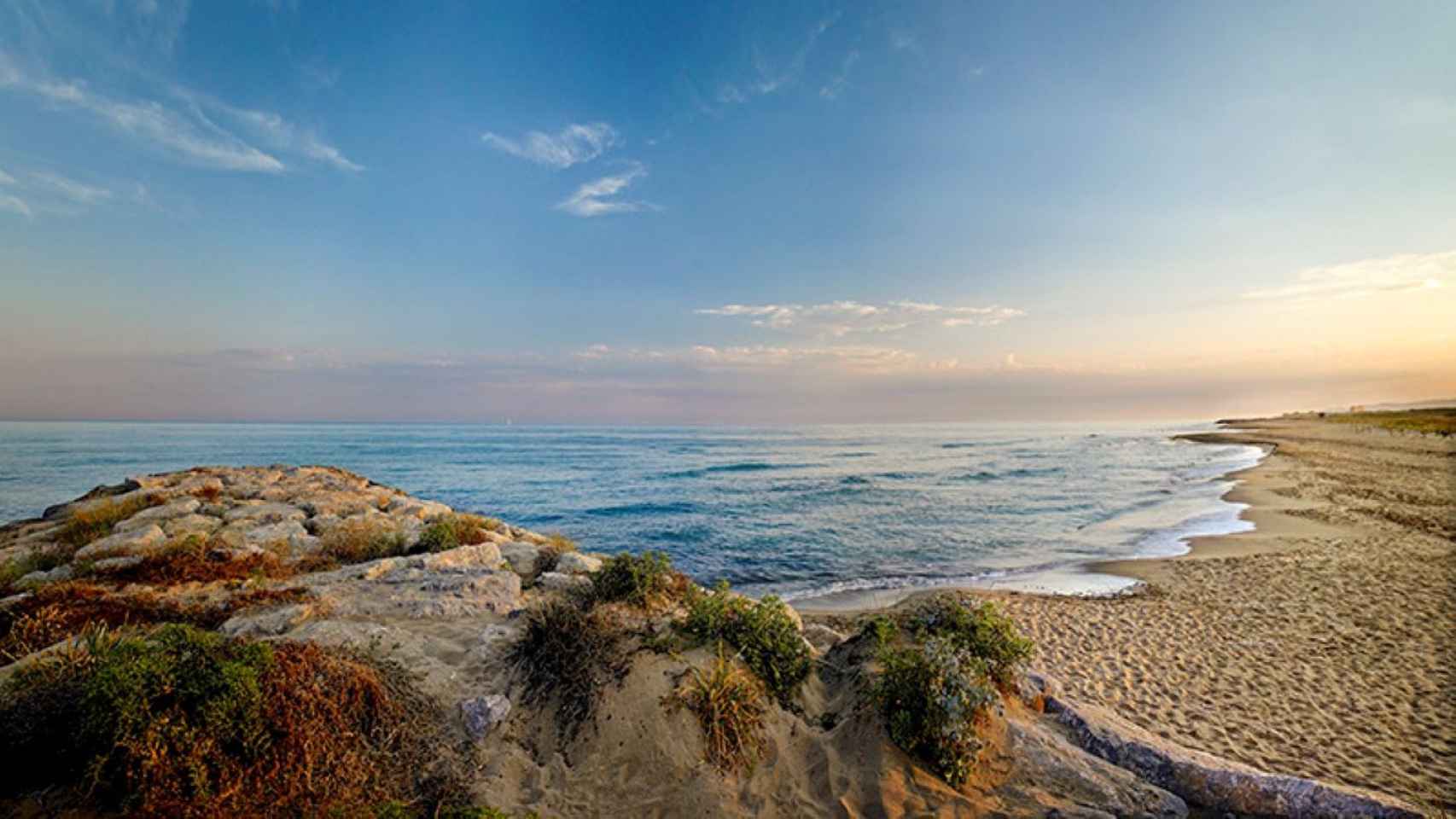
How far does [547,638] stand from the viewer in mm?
6812

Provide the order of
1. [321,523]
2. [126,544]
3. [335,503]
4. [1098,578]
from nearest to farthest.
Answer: [126,544] → [321,523] → [335,503] → [1098,578]

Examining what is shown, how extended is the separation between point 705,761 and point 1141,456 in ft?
228

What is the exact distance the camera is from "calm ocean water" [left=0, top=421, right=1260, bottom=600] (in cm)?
2064

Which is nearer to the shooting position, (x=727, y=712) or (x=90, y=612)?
(x=727, y=712)

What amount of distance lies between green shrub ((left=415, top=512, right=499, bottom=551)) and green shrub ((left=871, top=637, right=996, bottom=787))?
31.2ft

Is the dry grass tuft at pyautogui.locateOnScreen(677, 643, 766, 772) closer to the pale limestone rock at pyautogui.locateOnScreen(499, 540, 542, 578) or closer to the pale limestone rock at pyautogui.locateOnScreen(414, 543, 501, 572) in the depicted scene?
the pale limestone rock at pyautogui.locateOnScreen(414, 543, 501, 572)

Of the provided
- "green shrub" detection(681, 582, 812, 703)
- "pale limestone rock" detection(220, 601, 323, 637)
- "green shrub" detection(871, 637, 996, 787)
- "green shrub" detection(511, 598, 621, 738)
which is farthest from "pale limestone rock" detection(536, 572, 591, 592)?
"green shrub" detection(871, 637, 996, 787)

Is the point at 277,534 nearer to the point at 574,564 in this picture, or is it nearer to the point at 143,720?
the point at 574,564

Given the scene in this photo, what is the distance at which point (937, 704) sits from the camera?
5.84 m

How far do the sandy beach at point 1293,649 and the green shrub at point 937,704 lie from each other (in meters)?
4.10

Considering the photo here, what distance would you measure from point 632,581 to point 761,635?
2226 mm

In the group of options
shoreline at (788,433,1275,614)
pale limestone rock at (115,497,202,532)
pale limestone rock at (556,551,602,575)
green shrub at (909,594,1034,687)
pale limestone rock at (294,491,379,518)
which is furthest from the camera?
shoreline at (788,433,1275,614)

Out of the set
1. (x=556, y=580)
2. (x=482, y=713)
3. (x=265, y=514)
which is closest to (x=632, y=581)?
(x=482, y=713)

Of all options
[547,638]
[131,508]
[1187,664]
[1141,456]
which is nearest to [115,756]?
[547,638]
